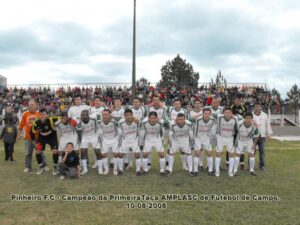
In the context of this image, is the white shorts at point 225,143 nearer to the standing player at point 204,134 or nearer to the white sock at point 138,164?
the standing player at point 204,134

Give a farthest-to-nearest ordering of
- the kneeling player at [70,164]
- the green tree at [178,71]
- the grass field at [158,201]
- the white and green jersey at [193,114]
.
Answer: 1. the green tree at [178,71]
2. the white and green jersey at [193,114]
3. the kneeling player at [70,164]
4. the grass field at [158,201]

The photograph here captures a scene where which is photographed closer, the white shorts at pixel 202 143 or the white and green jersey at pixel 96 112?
the white shorts at pixel 202 143

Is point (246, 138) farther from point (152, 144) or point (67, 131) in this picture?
point (67, 131)

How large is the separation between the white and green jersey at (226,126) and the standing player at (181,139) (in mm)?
825

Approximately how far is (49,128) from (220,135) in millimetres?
4936

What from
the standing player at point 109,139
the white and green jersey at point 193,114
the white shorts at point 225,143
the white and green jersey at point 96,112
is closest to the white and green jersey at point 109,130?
the standing player at point 109,139

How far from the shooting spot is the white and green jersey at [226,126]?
30.3 ft

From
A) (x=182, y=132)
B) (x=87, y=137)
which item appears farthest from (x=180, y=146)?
(x=87, y=137)

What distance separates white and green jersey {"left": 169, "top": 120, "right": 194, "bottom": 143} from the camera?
927 cm

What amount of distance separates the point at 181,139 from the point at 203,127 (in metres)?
0.72

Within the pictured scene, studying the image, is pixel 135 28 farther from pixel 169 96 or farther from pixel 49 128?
pixel 169 96

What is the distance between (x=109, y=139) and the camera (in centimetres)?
945

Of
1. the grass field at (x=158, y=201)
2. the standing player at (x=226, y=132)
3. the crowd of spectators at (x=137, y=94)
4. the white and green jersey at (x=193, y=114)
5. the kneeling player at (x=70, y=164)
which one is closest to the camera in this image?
the grass field at (x=158, y=201)

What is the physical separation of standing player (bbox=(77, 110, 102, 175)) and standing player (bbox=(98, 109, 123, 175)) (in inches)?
5.8
